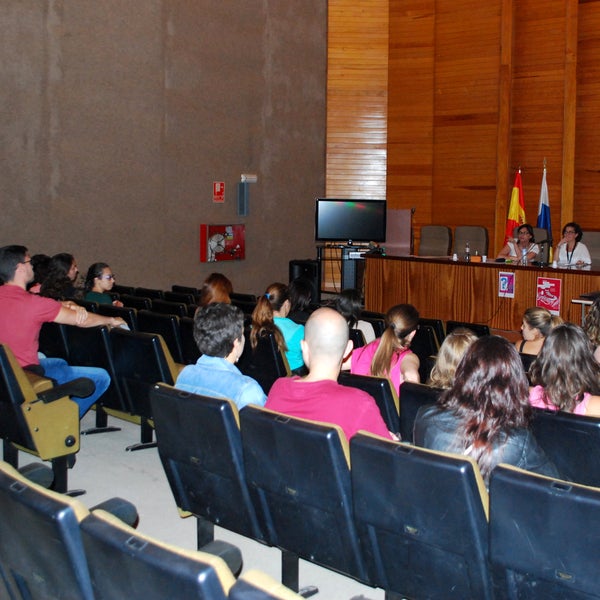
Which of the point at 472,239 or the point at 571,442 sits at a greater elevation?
the point at 472,239

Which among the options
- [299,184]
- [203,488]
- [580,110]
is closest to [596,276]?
[580,110]

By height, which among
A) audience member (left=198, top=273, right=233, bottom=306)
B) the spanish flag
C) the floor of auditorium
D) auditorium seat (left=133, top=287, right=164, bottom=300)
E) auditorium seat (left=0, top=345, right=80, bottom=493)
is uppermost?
the spanish flag

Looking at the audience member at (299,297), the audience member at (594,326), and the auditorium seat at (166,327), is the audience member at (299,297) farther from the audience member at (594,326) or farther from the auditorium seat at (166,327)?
the audience member at (594,326)

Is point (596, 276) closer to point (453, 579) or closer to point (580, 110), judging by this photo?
point (580, 110)

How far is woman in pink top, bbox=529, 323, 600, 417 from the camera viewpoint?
3186 mm

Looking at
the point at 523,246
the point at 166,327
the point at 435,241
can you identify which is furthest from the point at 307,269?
the point at 166,327

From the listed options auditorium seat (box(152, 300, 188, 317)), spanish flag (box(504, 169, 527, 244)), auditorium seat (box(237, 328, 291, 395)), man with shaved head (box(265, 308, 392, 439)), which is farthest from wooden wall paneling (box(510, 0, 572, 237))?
man with shaved head (box(265, 308, 392, 439))

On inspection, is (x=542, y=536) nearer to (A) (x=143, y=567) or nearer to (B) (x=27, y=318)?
(A) (x=143, y=567)

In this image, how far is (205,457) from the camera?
2.91 metres

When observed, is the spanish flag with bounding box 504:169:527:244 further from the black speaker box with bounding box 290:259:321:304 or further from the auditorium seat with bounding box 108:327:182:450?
the auditorium seat with bounding box 108:327:182:450

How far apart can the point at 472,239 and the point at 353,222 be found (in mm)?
1667

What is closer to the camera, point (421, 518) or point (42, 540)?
point (42, 540)

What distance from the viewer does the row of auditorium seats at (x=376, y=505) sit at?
207cm

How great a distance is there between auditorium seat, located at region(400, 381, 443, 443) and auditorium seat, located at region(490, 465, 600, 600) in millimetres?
1031
